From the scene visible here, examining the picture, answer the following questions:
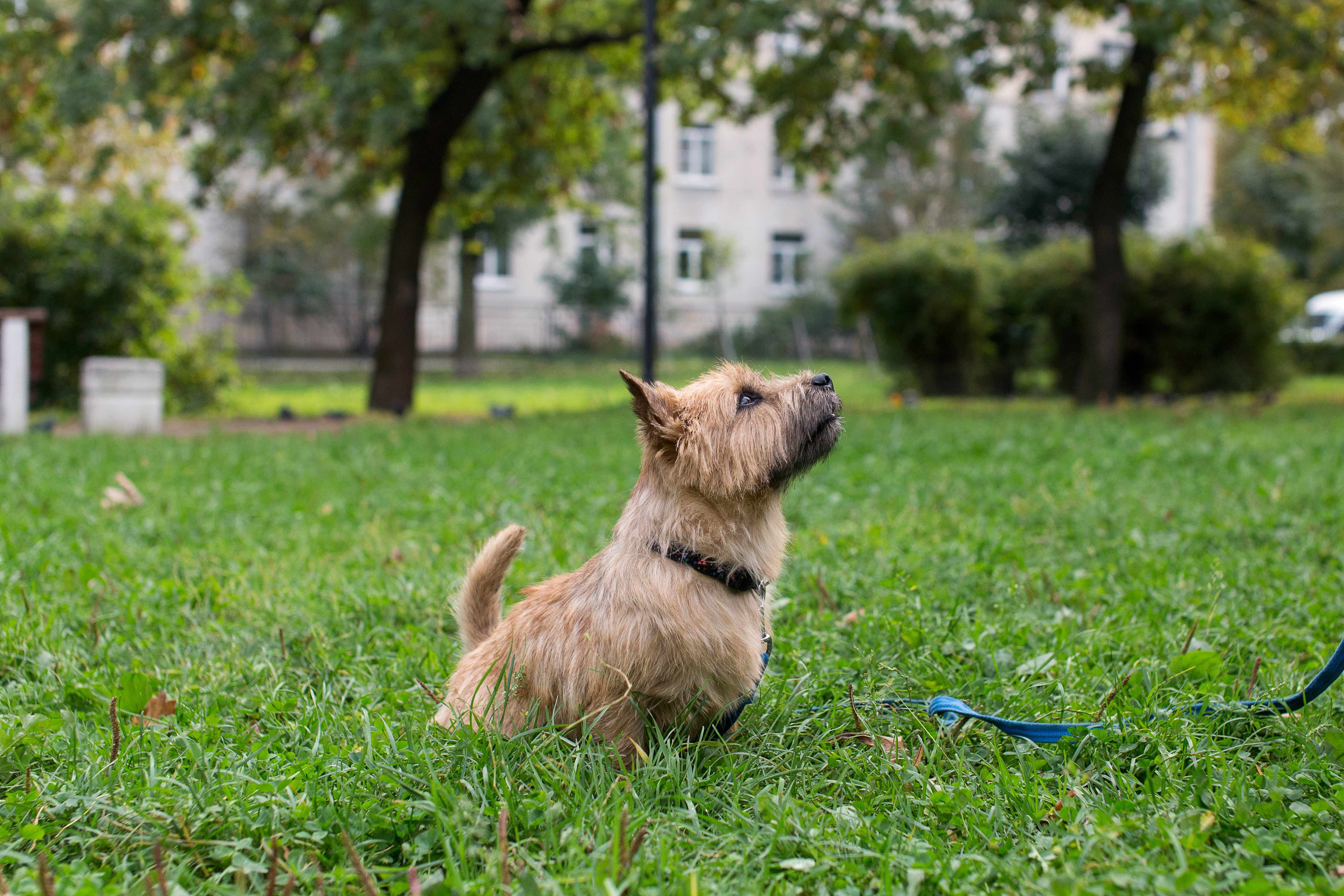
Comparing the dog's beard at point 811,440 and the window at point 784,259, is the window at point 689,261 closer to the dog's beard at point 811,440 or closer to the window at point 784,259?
the window at point 784,259

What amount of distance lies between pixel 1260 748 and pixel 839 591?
184 cm

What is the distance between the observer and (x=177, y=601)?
422 centimetres

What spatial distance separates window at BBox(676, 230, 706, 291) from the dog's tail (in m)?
35.4

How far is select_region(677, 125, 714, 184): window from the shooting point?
125 ft

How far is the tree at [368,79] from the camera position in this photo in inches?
496

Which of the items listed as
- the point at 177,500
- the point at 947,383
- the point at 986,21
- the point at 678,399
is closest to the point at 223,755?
the point at 678,399

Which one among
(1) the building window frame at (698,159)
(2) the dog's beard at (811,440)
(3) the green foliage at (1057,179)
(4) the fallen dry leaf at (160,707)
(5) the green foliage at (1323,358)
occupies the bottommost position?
(4) the fallen dry leaf at (160,707)

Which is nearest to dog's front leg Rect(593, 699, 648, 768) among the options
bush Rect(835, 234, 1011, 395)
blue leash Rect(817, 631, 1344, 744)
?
blue leash Rect(817, 631, 1344, 744)

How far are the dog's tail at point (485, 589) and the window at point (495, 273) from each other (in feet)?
115

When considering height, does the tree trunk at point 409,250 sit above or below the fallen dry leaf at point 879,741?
above

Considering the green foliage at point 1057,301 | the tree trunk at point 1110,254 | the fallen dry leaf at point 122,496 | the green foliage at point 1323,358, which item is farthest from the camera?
the green foliage at point 1323,358

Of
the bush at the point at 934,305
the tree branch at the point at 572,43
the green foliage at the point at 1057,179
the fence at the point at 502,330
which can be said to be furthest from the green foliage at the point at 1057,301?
the fence at the point at 502,330

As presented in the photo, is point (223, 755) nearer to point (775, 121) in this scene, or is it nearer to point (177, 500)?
point (177, 500)

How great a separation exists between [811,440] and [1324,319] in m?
36.7
